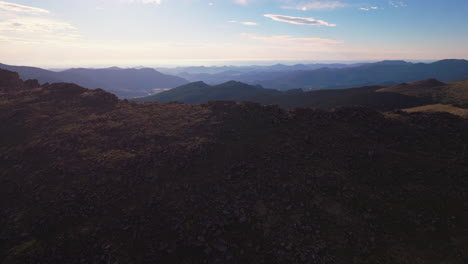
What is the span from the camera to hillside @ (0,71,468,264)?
1280cm

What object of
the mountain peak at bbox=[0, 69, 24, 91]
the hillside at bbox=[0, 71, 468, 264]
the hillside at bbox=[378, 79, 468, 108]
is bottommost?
the hillside at bbox=[0, 71, 468, 264]

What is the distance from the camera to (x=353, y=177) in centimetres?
1753

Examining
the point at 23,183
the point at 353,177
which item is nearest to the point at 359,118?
the point at 353,177

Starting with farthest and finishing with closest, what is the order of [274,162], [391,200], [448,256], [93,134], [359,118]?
[359,118] < [93,134] < [274,162] < [391,200] < [448,256]

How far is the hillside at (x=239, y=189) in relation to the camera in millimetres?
12805

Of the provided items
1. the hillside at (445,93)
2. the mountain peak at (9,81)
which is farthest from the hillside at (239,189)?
the hillside at (445,93)

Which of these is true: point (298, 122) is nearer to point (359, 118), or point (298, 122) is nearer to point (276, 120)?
point (276, 120)

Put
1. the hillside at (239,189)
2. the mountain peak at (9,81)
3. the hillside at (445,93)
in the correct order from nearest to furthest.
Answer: the hillside at (239,189), the mountain peak at (9,81), the hillside at (445,93)

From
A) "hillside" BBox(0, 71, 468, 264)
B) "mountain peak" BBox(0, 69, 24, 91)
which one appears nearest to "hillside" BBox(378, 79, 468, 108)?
"hillside" BBox(0, 71, 468, 264)

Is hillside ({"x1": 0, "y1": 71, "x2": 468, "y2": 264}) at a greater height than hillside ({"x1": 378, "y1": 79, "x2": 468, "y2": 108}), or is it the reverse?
hillside ({"x1": 378, "y1": 79, "x2": 468, "y2": 108})

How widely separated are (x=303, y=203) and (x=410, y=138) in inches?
554

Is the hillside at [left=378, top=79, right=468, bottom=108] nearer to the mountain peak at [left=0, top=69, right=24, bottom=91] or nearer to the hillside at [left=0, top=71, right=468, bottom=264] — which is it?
the hillside at [left=0, top=71, right=468, bottom=264]

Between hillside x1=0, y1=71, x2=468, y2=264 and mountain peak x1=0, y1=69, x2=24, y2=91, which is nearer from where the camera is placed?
hillside x1=0, y1=71, x2=468, y2=264

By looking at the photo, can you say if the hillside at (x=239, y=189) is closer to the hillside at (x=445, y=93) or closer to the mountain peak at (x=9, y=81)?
the mountain peak at (x=9, y=81)
